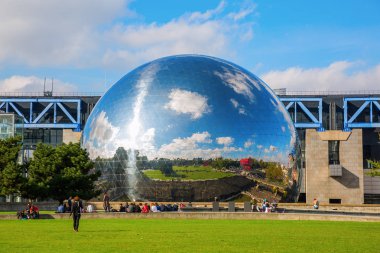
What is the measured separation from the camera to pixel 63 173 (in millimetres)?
48938

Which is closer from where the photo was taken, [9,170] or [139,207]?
[9,170]

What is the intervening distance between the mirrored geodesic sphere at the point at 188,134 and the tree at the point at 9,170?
8.38 m

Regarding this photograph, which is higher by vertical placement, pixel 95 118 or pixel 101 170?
pixel 95 118

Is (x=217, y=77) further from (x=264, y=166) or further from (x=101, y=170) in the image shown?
(x=101, y=170)

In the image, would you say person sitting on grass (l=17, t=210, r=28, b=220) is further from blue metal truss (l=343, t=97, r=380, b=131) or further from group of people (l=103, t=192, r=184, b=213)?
blue metal truss (l=343, t=97, r=380, b=131)

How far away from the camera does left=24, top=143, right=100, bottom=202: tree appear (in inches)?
1882

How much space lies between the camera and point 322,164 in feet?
229

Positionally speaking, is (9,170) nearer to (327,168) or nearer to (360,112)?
(327,168)

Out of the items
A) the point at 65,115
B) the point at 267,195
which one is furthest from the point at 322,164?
the point at 65,115

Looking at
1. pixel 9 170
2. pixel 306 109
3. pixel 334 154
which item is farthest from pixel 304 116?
pixel 9 170

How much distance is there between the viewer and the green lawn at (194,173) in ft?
163

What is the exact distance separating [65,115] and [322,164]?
152 ft

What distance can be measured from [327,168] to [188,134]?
24060mm

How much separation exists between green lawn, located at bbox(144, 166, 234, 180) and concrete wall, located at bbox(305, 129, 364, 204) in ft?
71.7
